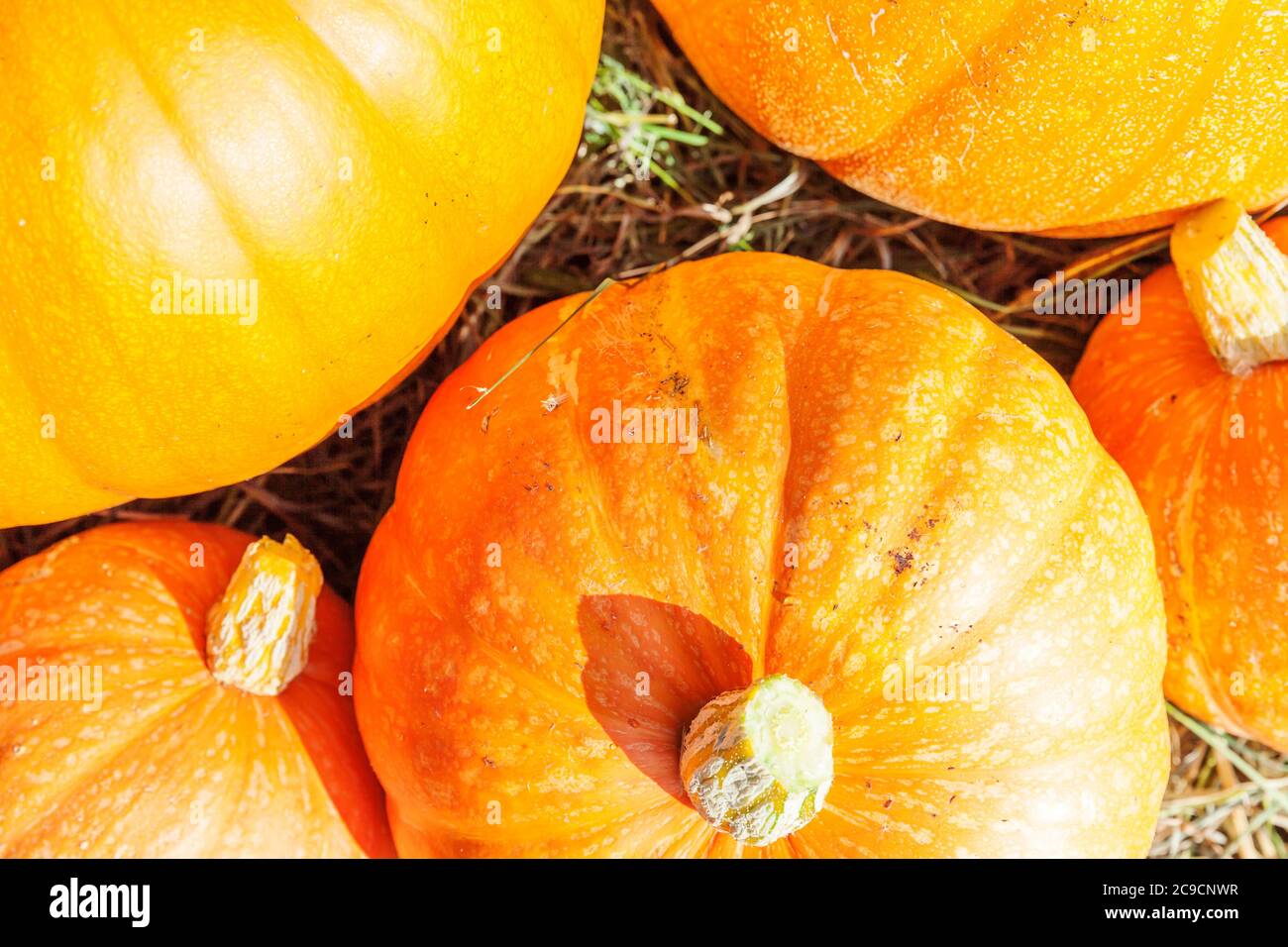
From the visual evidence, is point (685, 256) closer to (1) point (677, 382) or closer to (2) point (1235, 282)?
(1) point (677, 382)

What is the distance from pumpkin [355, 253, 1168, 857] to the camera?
5.82ft

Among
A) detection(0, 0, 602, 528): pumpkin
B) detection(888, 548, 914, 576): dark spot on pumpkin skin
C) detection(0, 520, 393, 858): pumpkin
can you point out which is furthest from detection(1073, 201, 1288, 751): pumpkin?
detection(0, 520, 393, 858): pumpkin

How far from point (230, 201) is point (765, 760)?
3.93 feet

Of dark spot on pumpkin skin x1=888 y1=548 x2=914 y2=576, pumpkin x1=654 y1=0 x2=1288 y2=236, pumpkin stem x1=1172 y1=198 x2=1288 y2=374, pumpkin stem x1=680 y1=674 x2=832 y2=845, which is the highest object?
pumpkin x1=654 y1=0 x2=1288 y2=236

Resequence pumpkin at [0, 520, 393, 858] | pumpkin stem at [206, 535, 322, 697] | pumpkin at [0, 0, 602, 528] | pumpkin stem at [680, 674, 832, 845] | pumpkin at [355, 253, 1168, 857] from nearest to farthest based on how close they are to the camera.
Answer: pumpkin stem at [680, 674, 832, 845]
pumpkin at [0, 0, 602, 528]
pumpkin at [355, 253, 1168, 857]
pumpkin at [0, 520, 393, 858]
pumpkin stem at [206, 535, 322, 697]

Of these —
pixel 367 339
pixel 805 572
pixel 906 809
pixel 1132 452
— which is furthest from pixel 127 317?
pixel 1132 452

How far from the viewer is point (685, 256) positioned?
2.70 meters

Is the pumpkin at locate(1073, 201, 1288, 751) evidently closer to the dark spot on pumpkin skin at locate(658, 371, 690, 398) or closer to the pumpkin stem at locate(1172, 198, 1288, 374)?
the pumpkin stem at locate(1172, 198, 1288, 374)

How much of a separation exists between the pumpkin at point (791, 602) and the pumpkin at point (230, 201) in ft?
1.19

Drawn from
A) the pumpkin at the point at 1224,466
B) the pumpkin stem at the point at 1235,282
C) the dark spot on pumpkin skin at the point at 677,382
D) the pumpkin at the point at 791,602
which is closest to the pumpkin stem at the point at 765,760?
the pumpkin at the point at 791,602

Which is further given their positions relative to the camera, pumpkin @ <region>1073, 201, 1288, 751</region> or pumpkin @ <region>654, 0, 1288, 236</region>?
pumpkin @ <region>1073, 201, 1288, 751</region>

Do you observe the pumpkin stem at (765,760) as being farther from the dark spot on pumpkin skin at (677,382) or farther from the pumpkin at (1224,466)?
the pumpkin at (1224,466)

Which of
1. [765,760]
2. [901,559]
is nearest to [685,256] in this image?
Answer: [901,559]

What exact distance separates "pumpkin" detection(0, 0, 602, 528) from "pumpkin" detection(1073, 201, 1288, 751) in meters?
1.38
